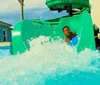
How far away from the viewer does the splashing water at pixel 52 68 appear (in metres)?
4.06

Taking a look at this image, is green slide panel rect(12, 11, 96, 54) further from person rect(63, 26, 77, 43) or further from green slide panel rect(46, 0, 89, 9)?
green slide panel rect(46, 0, 89, 9)

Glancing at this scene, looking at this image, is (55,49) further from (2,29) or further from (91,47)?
(2,29)

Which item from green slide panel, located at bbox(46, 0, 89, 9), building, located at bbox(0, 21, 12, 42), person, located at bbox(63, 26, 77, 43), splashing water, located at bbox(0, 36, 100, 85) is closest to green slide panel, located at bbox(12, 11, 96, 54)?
person, located at bbox(63, 26, 77, 43)

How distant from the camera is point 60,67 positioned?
463 centimetres

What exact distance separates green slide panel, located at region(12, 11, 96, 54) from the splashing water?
39 cm

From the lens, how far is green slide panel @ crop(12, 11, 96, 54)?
6.22 metres

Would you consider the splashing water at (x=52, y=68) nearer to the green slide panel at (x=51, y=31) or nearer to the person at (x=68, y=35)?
the green slide panel at (x=51, y=31)

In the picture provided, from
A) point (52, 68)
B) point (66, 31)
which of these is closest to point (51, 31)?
point (66, 31)

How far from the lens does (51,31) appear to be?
8000 millimetres

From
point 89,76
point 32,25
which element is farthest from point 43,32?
point 89,76

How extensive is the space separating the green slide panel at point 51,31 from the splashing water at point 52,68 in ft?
1.28

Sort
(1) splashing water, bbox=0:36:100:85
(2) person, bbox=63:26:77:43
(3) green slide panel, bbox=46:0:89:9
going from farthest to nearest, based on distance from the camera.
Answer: (3) green slide panel, bbox=46:0:89:9, (2) person, bbox=63:26:77:43, (1) splashing water, bbox=0:36:100:85

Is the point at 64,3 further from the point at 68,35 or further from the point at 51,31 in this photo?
the point at 68,35

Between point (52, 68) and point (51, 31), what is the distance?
350 centimetres
